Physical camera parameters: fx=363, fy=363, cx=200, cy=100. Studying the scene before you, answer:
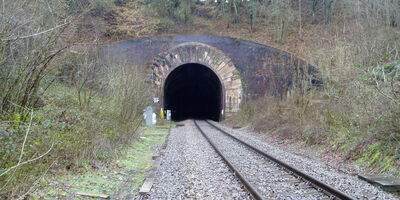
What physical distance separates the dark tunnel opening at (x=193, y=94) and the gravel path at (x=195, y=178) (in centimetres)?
1908

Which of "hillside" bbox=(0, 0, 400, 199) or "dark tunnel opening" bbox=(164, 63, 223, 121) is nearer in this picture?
"hillside" bbox=(0, 0, 400, 199)

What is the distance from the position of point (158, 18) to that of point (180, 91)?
775 centimetres

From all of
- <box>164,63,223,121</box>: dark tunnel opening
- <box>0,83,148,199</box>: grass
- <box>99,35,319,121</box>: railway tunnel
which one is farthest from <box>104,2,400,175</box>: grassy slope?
<box>164,63,223,121</box>: dark tunnel opening

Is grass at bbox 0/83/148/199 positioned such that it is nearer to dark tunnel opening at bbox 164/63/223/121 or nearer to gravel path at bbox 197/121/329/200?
gravel path at bbox 197/121/329/200

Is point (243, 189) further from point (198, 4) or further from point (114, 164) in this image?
point (198, 4)

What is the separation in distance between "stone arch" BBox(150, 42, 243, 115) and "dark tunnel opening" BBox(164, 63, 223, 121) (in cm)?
303

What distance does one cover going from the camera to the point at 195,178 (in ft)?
22.3

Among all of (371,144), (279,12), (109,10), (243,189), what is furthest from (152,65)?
(243,189)

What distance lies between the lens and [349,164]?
8234mm

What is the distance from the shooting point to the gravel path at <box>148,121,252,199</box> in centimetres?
563

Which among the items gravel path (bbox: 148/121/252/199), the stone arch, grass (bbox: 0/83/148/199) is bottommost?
gravel path (bbox: 148/121/252/199)

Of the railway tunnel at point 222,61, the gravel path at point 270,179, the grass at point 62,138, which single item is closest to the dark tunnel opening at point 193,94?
the railway tunnel at point 222,61

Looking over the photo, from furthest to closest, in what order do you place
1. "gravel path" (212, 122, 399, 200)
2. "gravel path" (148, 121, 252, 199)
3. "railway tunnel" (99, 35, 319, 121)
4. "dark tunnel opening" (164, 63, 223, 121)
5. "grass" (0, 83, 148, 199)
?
"dark tunnel opening" (164, 63, 223, 121), "railway tunnel" (99, 35, 319, 121), "gravel path" (148, 121, 252, 199), "gravel path" (212, 122, 399, 200), "grass" (0, 83, 148, 199)

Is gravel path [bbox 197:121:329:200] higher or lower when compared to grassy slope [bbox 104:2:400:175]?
lower
